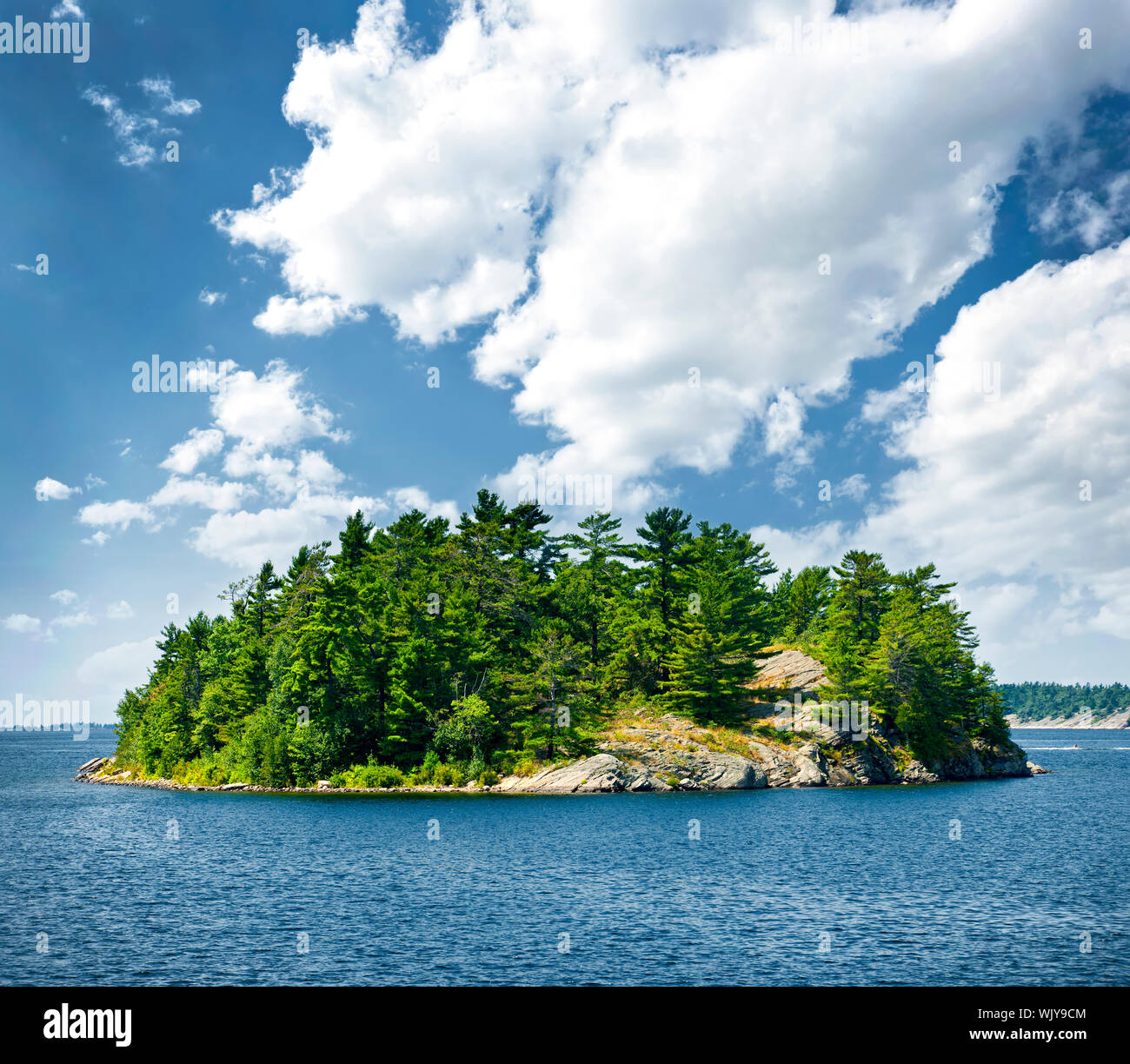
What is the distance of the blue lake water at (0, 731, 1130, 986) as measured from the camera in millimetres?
25859

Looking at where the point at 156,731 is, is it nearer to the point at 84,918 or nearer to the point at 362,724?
the point at 362,724

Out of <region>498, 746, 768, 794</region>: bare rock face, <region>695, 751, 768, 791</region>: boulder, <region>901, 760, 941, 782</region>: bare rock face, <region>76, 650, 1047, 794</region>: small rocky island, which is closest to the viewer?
<region>498, 746, 768, 794</region>: bare rock face

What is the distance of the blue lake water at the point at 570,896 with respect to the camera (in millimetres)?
25859

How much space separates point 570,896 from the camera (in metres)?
35.5

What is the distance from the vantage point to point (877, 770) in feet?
294

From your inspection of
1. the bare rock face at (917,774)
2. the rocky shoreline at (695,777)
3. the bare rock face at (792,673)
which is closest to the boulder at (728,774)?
the rocky shoreline at (695,777)

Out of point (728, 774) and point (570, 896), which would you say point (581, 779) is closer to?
point (728, 774)

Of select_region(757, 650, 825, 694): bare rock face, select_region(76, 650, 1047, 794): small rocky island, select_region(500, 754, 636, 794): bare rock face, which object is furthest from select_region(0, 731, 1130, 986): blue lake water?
select_region(757, 650, 825, 694): bare rock face

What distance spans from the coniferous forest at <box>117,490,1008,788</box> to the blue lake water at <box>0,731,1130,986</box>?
19.6 m

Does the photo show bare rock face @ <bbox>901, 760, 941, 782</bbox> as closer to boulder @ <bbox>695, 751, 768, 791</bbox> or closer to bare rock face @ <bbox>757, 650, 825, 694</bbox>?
bare rock face @ <bbox>757, 650, 825, 694</bbox>

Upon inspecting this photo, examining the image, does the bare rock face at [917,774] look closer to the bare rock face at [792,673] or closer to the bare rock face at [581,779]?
the bare rock face at [792,673]

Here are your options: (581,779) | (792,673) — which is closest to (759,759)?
(792,673)
